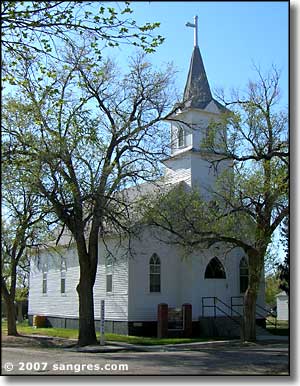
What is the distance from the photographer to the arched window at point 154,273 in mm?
27875

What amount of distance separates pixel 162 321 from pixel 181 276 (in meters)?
3.28

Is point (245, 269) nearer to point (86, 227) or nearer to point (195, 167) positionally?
point (195, 167)

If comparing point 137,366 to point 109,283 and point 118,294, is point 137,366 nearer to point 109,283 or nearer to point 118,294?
point 118,294

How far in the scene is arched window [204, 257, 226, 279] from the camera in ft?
95.3

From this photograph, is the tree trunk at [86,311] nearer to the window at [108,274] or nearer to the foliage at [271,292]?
the window at [108,274]

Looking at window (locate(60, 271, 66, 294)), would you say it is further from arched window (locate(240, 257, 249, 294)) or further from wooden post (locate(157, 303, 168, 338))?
arched window (locate(240, 257, 249, 294))

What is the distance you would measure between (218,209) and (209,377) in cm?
1210

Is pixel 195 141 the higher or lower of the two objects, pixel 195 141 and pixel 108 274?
the higher

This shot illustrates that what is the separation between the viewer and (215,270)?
2928 centimetres

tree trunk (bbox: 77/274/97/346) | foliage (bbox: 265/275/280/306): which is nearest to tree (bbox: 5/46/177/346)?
tree trunk (bbox: 77/274/97/346)

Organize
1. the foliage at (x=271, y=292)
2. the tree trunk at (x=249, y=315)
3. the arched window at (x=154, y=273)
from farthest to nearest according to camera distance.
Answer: the foliage at (x=271, y=292) < the arched window at (x=154, y=273) < the tree trunk at (x=249, y=315)

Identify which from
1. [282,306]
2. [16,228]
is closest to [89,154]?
[16,228]

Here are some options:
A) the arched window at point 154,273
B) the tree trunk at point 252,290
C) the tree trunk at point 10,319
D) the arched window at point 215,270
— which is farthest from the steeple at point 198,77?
the tree trunk at point 10,319

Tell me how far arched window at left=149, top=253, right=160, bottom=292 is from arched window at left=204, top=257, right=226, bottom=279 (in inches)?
99.6
